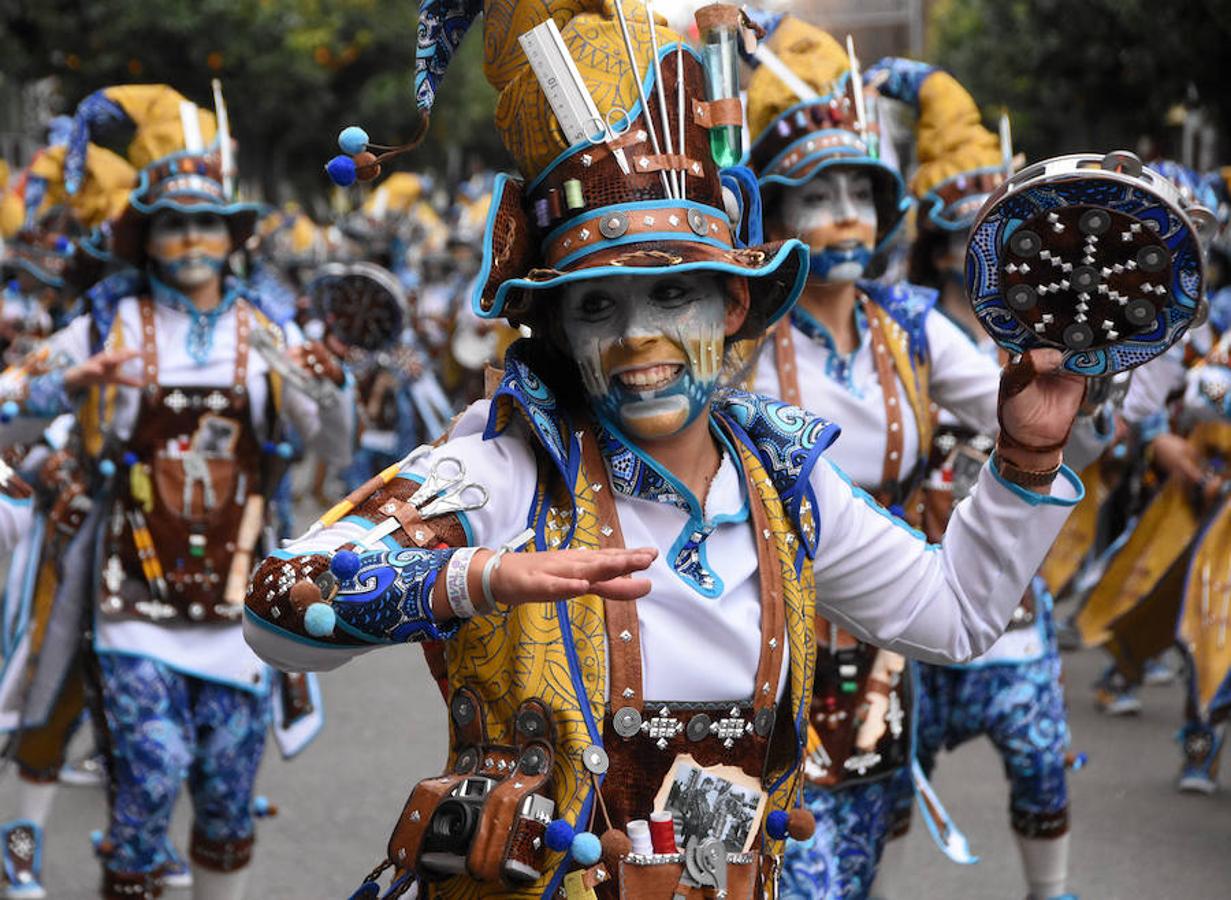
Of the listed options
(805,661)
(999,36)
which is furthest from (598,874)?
(999,36)

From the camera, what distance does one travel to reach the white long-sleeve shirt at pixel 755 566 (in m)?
2.81

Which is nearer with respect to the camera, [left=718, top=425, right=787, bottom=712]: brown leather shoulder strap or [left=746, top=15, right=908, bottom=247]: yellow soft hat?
[left=718, top=425, right=787, bottom=712]: brown leather shoulder strap

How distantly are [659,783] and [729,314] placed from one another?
731mm

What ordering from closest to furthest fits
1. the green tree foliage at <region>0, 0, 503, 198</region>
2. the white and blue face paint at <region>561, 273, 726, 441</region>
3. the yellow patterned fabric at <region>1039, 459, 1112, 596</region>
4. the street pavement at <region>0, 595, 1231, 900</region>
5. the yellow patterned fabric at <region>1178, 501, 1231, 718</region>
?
the white and blue face paint at <region>561, 273, 726, 441</region>, the street pavement at <region>0, 595, 1231, 900</region>, the yellow patterned fabric at <region>1178, 501, 1231, 718</region>, the yellow patterned fabric at <region>1039, 459, 1112, 596</region>, the green tree foliage at <region>0, 0, 503, 198</region>

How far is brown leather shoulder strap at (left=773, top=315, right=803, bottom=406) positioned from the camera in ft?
15.0

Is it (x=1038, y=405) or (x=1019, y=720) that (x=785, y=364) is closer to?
(x=1019, y=720)

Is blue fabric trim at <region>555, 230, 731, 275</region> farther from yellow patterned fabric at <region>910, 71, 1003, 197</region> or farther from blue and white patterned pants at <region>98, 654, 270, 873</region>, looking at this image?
yellow patterned fabric at <region>910, 71, 1003, 197</region>

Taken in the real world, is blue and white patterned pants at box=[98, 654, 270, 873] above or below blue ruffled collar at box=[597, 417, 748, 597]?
below

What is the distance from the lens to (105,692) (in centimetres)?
537

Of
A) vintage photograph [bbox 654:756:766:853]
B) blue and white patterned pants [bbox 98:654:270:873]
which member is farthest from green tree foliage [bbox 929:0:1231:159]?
vintage photograph [bbox 654:756:766:853]

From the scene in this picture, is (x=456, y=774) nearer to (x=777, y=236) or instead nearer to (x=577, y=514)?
(x=577, y=514)

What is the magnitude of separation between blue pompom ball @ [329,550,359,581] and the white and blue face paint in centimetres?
54

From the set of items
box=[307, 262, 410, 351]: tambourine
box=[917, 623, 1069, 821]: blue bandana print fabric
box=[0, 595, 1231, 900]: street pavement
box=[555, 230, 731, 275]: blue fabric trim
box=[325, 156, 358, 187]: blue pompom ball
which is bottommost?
box=[0, 595, 1231, 900]: street pavement

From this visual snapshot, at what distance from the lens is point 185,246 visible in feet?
18.2
